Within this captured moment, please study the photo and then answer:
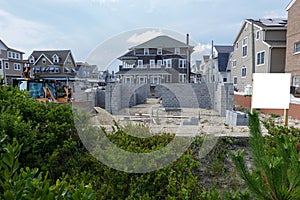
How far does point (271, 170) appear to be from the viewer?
972mm

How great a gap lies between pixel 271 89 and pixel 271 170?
3.67 metres

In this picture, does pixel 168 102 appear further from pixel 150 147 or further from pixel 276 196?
pixel 276 196

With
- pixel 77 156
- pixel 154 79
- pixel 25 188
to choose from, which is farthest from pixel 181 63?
pixel 25 188

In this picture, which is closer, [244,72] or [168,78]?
[168,78]

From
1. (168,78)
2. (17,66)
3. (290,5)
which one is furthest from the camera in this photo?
(17,66)

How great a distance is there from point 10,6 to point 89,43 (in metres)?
1.59

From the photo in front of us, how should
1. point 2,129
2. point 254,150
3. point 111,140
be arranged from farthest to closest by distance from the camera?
point 111,140 < point 2,129 < point 254,150

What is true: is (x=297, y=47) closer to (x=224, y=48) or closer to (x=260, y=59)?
(x=260, y=59)

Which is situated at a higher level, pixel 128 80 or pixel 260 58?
pixel 260 58

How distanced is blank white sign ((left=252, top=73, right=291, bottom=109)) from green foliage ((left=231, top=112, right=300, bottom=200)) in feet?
10.2

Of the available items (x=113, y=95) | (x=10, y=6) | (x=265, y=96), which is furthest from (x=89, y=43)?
(x=113, y=95)

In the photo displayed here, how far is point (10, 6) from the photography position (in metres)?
3.55

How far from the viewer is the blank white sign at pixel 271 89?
3.96 metres

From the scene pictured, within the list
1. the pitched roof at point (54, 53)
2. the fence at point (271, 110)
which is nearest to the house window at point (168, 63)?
the fence at point (271, 110)
